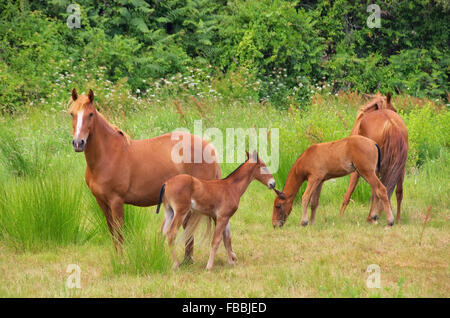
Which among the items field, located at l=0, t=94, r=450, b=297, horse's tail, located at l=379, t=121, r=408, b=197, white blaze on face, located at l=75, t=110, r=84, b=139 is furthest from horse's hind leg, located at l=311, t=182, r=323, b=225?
white blaze on face, located at l=75, t=110, r=84, b=139

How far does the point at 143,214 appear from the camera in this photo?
7332mm

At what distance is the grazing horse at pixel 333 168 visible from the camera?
7.92 m

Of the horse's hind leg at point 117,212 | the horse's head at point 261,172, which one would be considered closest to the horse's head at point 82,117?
the horse's hind leg at point 117,212

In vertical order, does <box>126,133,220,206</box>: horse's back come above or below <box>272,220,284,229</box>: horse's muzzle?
above

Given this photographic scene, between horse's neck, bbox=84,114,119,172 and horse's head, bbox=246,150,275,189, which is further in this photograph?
horse's head, bbox=246,150,275,189

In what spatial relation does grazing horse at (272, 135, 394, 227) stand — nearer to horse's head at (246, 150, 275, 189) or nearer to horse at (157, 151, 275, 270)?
horse's head at (246, 150, 275, 189)

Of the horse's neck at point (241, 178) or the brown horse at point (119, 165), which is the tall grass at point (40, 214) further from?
the horse's neck at point (241, 178)

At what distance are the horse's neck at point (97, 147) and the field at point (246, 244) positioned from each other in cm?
87

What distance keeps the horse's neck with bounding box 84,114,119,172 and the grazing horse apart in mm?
2480

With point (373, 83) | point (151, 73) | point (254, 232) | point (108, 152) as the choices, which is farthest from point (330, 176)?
point (373, 83)

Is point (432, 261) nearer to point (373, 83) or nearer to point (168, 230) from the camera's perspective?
point (168, 230)

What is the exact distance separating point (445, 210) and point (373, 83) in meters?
12.0

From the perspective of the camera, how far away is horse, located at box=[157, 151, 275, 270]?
→ 6.13m

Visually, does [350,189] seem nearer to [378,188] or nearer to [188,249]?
[378,188]
